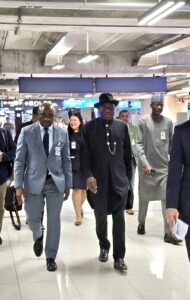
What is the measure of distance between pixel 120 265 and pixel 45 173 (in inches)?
42.4

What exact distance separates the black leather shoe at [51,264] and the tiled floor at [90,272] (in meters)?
0.06

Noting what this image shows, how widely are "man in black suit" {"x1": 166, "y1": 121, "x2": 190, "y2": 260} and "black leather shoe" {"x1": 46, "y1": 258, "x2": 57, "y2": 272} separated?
1.91m

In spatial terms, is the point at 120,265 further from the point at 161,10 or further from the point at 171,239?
the point at 161,10

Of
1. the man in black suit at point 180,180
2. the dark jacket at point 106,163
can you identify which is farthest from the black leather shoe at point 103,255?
the man in black suit at point 180,180

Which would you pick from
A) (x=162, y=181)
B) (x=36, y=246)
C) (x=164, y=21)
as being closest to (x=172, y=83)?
(x=164, y=21)

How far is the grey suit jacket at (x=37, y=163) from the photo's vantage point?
14.5 feet

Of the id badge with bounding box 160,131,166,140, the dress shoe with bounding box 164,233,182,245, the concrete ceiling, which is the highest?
the concrete ceiling

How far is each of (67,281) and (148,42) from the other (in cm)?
934

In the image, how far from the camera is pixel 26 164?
Result: 14.9 ft

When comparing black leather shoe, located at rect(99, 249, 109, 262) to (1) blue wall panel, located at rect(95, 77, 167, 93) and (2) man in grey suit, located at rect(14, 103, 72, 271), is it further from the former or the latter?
(1) blue wall panel, located at rect(95, 77, 167, 93)

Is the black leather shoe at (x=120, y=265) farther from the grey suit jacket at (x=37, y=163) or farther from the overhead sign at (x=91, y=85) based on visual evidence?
the overhead sign at (x=91, y=85)

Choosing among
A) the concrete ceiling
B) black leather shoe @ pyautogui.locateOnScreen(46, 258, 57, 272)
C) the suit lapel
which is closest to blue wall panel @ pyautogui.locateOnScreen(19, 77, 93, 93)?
the concrete ceiling

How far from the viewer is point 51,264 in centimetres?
447

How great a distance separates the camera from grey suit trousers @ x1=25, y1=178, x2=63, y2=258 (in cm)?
442
